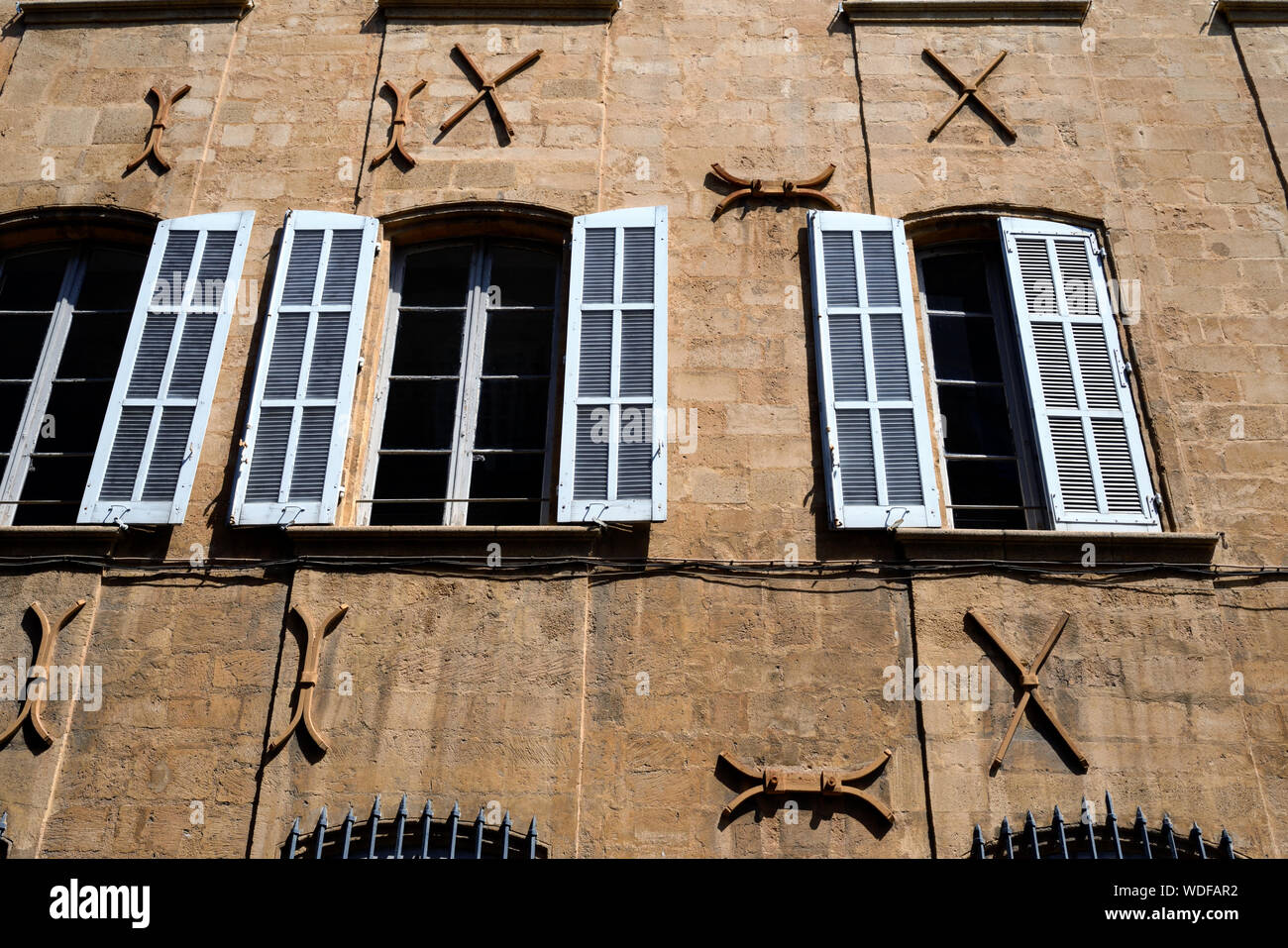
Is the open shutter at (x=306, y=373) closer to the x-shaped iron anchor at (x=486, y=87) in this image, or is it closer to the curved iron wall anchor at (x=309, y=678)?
the curved iron wall anchor at (x=309, y=678)

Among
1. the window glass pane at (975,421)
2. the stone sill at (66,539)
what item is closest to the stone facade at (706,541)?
the stone sill at (66,539)

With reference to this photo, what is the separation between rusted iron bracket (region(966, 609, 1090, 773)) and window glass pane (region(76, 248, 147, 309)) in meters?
5.16

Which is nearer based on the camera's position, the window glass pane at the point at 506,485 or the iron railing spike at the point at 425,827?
the iron railing spike at the point at 425,827

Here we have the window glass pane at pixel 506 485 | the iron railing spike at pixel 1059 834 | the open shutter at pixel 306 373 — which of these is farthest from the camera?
the window glass pane at pixel 506 485

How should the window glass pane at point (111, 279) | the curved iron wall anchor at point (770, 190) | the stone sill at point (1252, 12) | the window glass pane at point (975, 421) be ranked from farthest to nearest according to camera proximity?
the stone sill at point (1252, 12) < the window glass pane at point (111, 279) < the curved iron wall anchor at point (770, 190) < the window glass pane at point (975, 421)

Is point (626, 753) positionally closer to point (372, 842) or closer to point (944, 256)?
point (372, 842)

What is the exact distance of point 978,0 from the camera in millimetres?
8266

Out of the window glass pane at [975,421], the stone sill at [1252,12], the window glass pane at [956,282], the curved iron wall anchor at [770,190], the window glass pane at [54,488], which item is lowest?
the window glass pane at [54,488]

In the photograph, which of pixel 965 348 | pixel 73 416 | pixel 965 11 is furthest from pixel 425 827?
pixel 965 11

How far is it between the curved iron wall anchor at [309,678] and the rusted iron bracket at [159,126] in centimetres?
328

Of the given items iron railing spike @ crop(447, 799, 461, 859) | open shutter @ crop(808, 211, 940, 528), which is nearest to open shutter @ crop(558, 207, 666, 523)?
open shutter @ crop(808, 211, 940, 528)

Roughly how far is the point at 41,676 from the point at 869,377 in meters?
4.28

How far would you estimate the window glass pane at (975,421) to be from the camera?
22.6 ft
